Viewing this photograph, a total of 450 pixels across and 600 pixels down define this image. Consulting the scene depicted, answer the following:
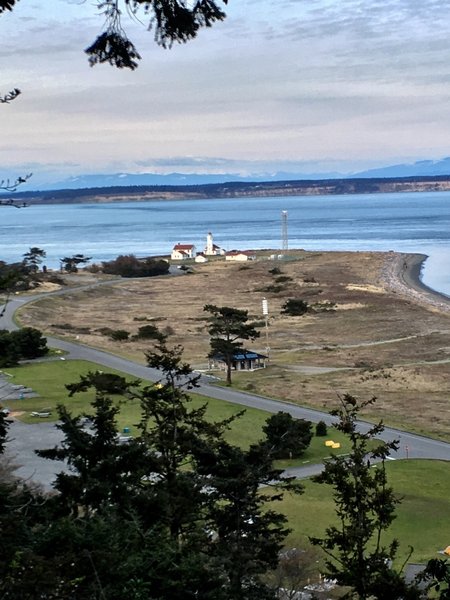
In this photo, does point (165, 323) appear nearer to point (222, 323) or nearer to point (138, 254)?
point (222, 323)

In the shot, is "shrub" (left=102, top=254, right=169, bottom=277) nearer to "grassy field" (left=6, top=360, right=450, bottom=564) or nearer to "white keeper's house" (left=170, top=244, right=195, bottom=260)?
"white keeper's house" (left=170, top=244, right=195, bottom=260)

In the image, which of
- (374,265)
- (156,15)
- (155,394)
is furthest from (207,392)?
(374,265)

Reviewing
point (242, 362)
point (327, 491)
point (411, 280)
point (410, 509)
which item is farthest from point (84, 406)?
point (411, 280)

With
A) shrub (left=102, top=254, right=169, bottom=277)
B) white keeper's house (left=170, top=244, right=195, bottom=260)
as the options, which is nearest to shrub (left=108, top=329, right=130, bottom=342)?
shrub (left=102, top=254, right=169, bottom=277)

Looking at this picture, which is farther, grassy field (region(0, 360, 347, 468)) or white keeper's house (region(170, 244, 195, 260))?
white keeper's house (region(170, 244, 195, 260))

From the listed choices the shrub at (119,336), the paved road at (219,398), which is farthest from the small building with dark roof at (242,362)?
the shrub at (119,336)

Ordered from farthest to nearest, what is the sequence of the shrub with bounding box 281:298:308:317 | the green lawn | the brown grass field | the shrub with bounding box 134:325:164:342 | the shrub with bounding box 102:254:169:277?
A: the shrub with bounding box 102:254:169:277 < the shrub with bounding box 281:298:308:317 < the shrub with bounding box 134:325:164:342 < the brown grass field < the green lawn

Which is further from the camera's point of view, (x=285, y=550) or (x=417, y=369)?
(x=417, y=369)
